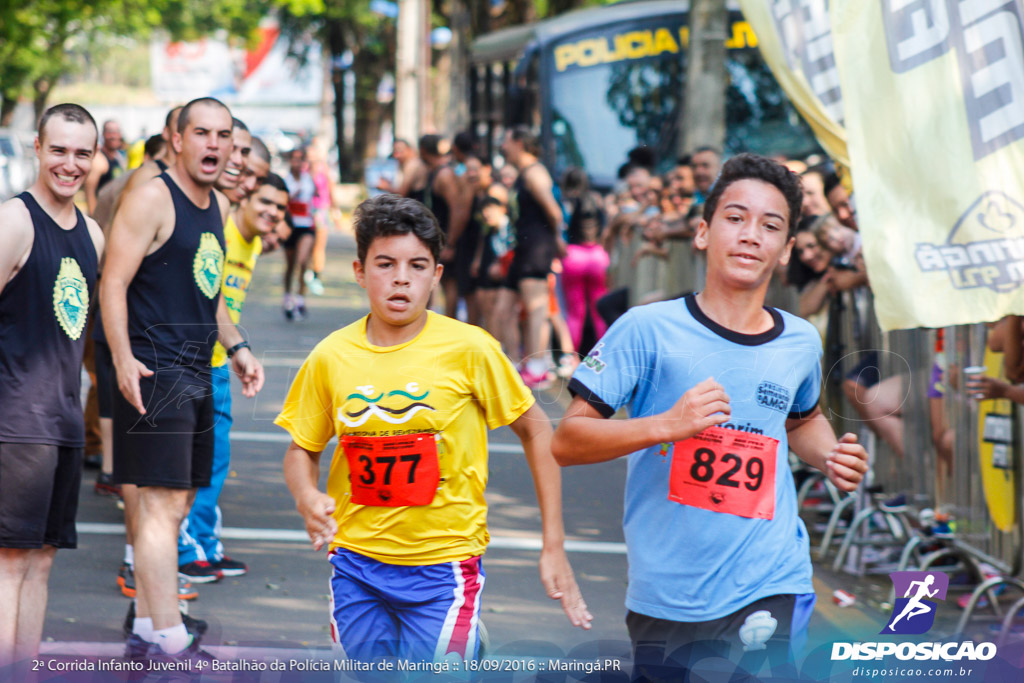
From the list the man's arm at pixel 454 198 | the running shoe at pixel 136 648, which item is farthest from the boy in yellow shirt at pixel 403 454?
the man's arm at pixel 454 198

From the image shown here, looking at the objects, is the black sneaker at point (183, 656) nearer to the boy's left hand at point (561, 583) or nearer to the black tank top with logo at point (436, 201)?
the boy's left hand at point (561, 583)

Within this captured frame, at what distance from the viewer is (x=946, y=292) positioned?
4.53m

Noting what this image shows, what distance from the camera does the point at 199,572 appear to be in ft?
19.6

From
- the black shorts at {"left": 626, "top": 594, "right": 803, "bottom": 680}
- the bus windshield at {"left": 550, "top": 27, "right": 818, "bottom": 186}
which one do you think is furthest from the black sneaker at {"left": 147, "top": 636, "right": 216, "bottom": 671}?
the bus windshield at {"left": 550, "top": 27, "right": 818, "bottom": 186}

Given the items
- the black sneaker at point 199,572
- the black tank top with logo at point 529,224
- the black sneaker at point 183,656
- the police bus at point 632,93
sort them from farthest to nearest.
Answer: the police bus at point 632,93 < the black tank top with logo at point 529,224 < the black sneaker at point 199,572 < the black sneaker at point 183,656

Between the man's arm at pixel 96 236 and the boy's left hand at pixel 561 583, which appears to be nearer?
the boy's left hand at pixel 561 583

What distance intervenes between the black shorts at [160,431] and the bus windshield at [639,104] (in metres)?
11.0

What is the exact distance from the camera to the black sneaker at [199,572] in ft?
19.5

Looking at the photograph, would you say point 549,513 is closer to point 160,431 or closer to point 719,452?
point 719,452

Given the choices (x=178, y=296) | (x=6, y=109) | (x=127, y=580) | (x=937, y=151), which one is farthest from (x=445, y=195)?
(x=6, y=109)

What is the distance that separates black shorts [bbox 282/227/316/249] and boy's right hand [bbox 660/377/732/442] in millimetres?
12923

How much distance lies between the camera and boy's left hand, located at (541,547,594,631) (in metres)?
3.39

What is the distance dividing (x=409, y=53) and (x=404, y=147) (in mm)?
10023

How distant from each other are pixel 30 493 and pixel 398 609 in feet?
4.52
